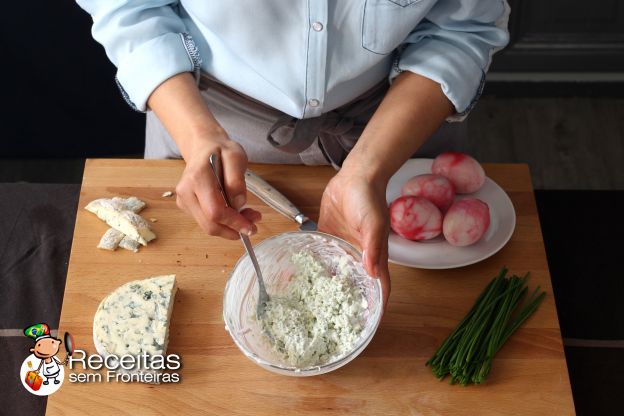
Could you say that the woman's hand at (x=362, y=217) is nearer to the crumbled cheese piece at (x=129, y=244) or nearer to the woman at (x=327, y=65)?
the woman at (x=327, y=65)

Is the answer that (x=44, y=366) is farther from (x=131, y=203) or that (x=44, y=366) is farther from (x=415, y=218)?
(x=415, y=218)

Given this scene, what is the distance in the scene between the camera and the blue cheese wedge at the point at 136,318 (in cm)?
130

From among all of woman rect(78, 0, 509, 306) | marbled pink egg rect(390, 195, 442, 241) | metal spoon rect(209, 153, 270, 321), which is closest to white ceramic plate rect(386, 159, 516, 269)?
marbled pink egg rect(390, 195, 442, 241)

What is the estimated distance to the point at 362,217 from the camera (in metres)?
1.28

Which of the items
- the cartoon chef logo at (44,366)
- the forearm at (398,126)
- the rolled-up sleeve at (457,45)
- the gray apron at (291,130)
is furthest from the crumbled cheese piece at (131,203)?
the rolled-up sleeve at (457,45)

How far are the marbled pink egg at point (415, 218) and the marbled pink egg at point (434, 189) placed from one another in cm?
4

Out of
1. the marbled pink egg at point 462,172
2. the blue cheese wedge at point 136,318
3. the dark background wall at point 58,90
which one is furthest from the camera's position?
the dark background wall at point 58,90

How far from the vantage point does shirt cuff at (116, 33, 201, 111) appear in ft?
4.47

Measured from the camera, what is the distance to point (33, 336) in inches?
63.2

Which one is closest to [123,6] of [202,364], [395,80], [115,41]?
[115,41]

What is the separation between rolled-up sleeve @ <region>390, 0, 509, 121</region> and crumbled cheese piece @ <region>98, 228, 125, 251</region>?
0.59 metres

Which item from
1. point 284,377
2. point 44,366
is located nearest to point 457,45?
point 284,377

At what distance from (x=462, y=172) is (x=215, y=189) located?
542 millimetres

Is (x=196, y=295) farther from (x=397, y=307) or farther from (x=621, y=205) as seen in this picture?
(x=621, y=205)
